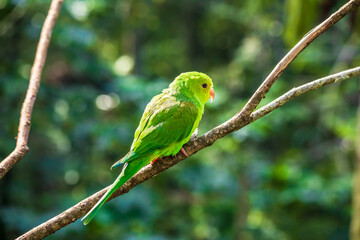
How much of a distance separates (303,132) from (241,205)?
4.26 m

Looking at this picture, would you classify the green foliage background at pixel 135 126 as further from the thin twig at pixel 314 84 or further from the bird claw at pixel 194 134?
the thin twig at pixel 314 84

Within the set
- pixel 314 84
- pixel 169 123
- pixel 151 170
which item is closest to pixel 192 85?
pixel 169 123

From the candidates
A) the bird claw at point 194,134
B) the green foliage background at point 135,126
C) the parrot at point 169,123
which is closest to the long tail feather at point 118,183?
the parrot at point 169,123

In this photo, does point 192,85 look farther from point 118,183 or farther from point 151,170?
point 118,183

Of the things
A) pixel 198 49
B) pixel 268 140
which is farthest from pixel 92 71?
pixel 198 49

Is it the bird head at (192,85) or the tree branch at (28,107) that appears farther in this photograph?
the bird head at (192,85)

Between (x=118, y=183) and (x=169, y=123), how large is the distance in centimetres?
48

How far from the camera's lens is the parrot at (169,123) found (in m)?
1.63

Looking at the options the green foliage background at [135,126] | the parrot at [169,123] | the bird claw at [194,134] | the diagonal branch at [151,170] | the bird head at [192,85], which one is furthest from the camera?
the green foliage background at [135,126]

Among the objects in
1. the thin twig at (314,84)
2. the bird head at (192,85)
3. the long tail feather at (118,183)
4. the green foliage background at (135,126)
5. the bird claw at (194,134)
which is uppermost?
the green foliage background at (135,126)

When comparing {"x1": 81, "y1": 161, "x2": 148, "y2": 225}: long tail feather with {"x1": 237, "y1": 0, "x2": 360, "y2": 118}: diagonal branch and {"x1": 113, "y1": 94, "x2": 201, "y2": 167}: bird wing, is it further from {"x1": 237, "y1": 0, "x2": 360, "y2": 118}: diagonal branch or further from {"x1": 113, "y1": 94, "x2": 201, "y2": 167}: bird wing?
{"x1": 237, "y1": 0, "x2": 360, "y2": 118}: diagonal branch

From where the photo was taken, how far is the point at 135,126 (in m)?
4.46

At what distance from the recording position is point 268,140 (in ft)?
31.5

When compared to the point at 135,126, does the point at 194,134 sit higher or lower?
lower
